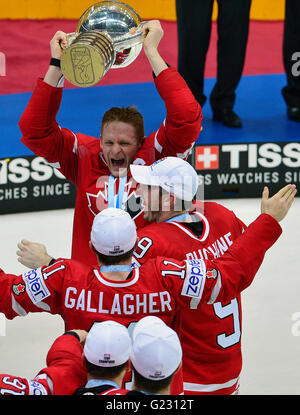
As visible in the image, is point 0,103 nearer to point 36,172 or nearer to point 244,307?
point 36,172

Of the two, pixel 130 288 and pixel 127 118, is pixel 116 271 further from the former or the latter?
pixel 127 118

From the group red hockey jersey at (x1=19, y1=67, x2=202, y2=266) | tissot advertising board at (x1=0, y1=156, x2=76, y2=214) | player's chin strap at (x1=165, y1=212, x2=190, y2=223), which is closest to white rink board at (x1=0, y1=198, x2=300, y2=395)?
tissot advertising board at (x1=0, y1=156, x2=76, y2=214)

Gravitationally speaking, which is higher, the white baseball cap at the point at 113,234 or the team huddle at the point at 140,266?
the white baseball cap at the point at 113,234

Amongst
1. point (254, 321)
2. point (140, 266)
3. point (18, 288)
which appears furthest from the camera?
point (254, 321)

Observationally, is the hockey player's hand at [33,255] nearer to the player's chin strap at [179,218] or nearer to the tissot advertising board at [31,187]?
the player's chin strap at [179,218]

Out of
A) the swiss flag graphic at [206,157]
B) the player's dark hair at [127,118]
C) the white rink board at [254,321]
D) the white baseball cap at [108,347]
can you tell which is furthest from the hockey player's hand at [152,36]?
the swiss flag graphic at [206,157]

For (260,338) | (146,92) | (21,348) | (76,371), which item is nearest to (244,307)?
(260,338)

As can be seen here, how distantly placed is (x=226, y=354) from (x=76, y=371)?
935 millimetres

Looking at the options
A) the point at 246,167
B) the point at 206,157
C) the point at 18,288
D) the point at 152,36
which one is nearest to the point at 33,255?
the point at 18,288

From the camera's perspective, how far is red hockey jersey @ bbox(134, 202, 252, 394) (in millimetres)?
3172

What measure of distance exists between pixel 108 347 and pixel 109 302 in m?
0.36

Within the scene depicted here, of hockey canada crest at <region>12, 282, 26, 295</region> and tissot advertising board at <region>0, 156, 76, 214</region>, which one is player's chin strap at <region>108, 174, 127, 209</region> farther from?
tissot advertising board at <region>0, 156, 76, 214</region>

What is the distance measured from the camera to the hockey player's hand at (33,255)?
303cm

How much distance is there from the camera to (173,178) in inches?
127
